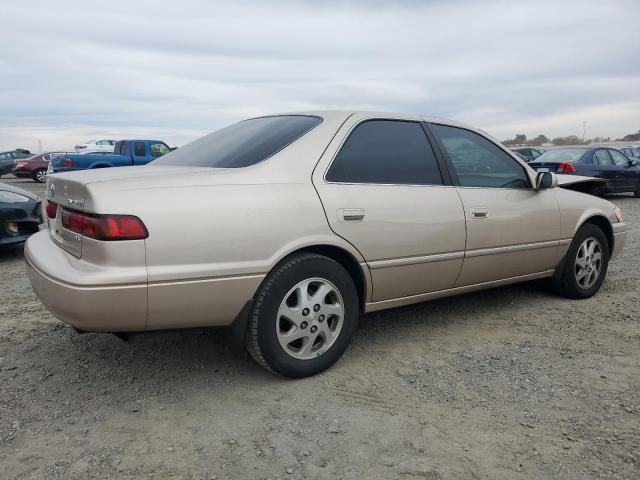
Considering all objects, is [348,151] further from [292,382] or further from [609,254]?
[609,254]

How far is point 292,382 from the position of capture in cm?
294

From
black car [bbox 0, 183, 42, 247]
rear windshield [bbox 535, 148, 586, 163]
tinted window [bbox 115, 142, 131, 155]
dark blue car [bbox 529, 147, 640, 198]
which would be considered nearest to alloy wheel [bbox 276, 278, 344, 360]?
black car [bbox 0, 183, 42, 247]

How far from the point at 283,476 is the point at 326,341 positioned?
977 millimetres

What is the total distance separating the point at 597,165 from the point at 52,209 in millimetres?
12560

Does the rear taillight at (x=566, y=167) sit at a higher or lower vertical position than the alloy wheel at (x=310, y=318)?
higher

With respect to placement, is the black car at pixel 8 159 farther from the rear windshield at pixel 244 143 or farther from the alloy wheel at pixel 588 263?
the alloy wheel at pixel 588 263

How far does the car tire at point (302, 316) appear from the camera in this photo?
2.75m

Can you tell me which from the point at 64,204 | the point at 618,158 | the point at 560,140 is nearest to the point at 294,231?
the point at 64,204

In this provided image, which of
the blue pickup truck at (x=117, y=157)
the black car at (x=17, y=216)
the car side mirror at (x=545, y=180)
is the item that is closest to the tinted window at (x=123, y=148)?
the blue pickup truck at (x=117, y=157)

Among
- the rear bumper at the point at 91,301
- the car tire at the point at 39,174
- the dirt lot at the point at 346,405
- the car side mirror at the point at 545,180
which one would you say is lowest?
the car tire at the point at 39,174

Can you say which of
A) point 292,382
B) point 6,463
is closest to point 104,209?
point 6,463

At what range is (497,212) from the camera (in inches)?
148

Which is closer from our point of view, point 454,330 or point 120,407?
point 120,407

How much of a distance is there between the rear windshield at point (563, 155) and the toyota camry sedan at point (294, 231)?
9207mm
